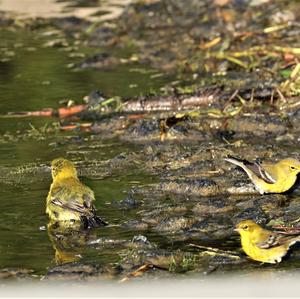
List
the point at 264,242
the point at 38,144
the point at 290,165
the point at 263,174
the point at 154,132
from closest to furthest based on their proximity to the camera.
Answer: the point at 264,242, the point at 263,174, the point at 290,165, the point at 154,132, the point at 38,144

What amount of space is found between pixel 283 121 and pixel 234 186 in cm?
268

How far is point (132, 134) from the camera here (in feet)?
45.6

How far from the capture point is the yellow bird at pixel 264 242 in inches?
343

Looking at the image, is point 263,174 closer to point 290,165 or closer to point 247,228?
point 290,165

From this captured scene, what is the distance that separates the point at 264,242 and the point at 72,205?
83.7 inches

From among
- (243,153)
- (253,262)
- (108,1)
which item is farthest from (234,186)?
(108,1)

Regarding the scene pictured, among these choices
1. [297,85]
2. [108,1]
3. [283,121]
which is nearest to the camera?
[283,121]

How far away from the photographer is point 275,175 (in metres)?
10.9

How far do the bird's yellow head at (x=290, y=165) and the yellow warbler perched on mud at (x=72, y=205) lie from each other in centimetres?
196

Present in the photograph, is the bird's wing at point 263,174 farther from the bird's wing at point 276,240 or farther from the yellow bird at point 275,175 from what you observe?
the bird's wing at point 276,240

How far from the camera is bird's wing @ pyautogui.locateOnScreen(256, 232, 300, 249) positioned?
28.6ft

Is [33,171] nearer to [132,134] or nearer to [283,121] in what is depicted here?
[132,134]

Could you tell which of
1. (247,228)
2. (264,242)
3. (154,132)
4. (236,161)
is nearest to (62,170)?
(236,161)

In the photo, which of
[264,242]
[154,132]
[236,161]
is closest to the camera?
[264,242]
